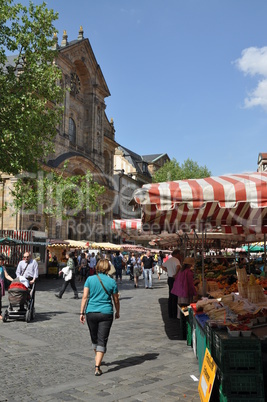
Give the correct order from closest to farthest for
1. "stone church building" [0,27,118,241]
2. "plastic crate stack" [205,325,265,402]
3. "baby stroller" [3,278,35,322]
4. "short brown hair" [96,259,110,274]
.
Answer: "plastic crate stack" [205,325,265,402], "short brown hair" [96,259,110,274], "baby stroller" [3,278,35,322], "stone church building" [0,27,118,241]

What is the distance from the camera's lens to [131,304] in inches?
557

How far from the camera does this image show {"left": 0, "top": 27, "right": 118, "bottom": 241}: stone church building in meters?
41.5

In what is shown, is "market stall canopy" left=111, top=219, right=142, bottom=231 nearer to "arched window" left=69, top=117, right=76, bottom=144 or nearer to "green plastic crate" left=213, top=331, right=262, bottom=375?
"green plastic crate" left=213, top=331, right=262, bottom=375

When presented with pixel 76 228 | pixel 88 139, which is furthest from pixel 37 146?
pixel 88 139

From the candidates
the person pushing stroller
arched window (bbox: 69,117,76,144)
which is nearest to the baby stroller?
the person pushing stroller

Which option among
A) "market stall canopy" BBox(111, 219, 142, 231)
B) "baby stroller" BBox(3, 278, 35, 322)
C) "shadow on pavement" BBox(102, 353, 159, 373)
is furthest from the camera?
"baby stroller" BBox(3, 278, 35, 322)

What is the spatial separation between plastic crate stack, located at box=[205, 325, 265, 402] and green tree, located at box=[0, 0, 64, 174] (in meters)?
15.3

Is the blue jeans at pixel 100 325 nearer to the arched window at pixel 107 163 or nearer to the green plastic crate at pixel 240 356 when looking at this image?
the green plastic crate at pixel 240 356

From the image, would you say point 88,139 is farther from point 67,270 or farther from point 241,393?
point 241,393

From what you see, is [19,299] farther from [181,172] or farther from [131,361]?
[181,172]

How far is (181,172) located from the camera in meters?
60.4

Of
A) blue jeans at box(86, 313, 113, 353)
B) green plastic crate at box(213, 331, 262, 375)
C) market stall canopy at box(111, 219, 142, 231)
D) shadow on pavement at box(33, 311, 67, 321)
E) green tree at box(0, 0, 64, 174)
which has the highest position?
green tree at box(0, 0, 64, 174)

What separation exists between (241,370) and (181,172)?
188 ft

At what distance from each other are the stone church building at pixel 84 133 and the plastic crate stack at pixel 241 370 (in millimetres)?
34902
